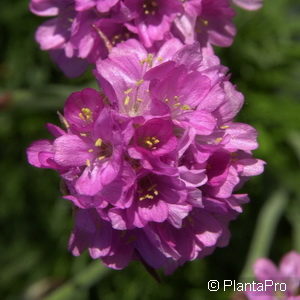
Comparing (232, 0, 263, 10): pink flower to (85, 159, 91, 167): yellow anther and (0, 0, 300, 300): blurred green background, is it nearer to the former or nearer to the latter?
(85, 159, 91, 167): yellow anther

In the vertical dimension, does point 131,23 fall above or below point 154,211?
above

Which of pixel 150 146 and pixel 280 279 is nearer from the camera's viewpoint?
pixel 150 146

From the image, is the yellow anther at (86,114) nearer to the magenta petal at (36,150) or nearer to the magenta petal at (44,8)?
the magenta petal at (36,150)

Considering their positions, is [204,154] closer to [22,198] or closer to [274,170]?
[274,170]

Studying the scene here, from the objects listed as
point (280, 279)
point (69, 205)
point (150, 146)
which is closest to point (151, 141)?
point (150, 146)

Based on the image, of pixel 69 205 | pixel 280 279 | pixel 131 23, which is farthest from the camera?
pixel 69 205

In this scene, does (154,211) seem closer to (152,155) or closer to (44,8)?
(152,155)

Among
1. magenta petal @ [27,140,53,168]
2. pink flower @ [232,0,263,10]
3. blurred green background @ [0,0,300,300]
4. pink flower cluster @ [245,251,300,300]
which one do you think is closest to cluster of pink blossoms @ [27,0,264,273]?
magenta petal @ [27,140,53,168]

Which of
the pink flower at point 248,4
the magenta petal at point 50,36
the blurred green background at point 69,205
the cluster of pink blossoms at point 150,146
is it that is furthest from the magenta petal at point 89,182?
the blurred green background at point 69,205
